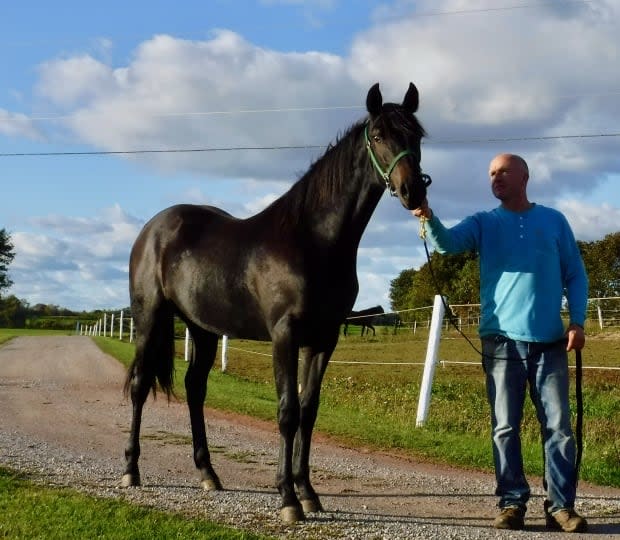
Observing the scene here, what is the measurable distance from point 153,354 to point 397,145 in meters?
3.22

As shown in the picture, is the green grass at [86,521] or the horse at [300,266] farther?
the horse at [300,266]

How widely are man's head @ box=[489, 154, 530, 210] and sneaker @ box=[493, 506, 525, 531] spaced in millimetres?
1993

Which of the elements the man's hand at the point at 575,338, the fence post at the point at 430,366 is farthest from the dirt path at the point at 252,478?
the fence post at the point at 430,366

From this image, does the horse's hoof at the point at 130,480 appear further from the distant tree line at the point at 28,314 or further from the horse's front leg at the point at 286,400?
the distant tree line at the point at 28,314

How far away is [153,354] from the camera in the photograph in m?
7.26

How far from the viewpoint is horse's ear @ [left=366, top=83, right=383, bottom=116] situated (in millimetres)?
5437

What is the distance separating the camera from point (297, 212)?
19.3 ft

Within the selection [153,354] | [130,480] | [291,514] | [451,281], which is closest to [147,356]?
[153,354]

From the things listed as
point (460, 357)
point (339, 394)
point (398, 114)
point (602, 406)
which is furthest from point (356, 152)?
point (460, 357)

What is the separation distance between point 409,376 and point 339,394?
18.7 ft

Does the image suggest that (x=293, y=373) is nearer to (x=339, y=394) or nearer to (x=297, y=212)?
(x=297, y=212)

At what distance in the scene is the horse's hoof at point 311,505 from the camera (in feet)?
18.7

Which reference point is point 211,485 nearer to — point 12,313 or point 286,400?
point 286,400

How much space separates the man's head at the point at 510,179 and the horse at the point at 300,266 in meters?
0.60
